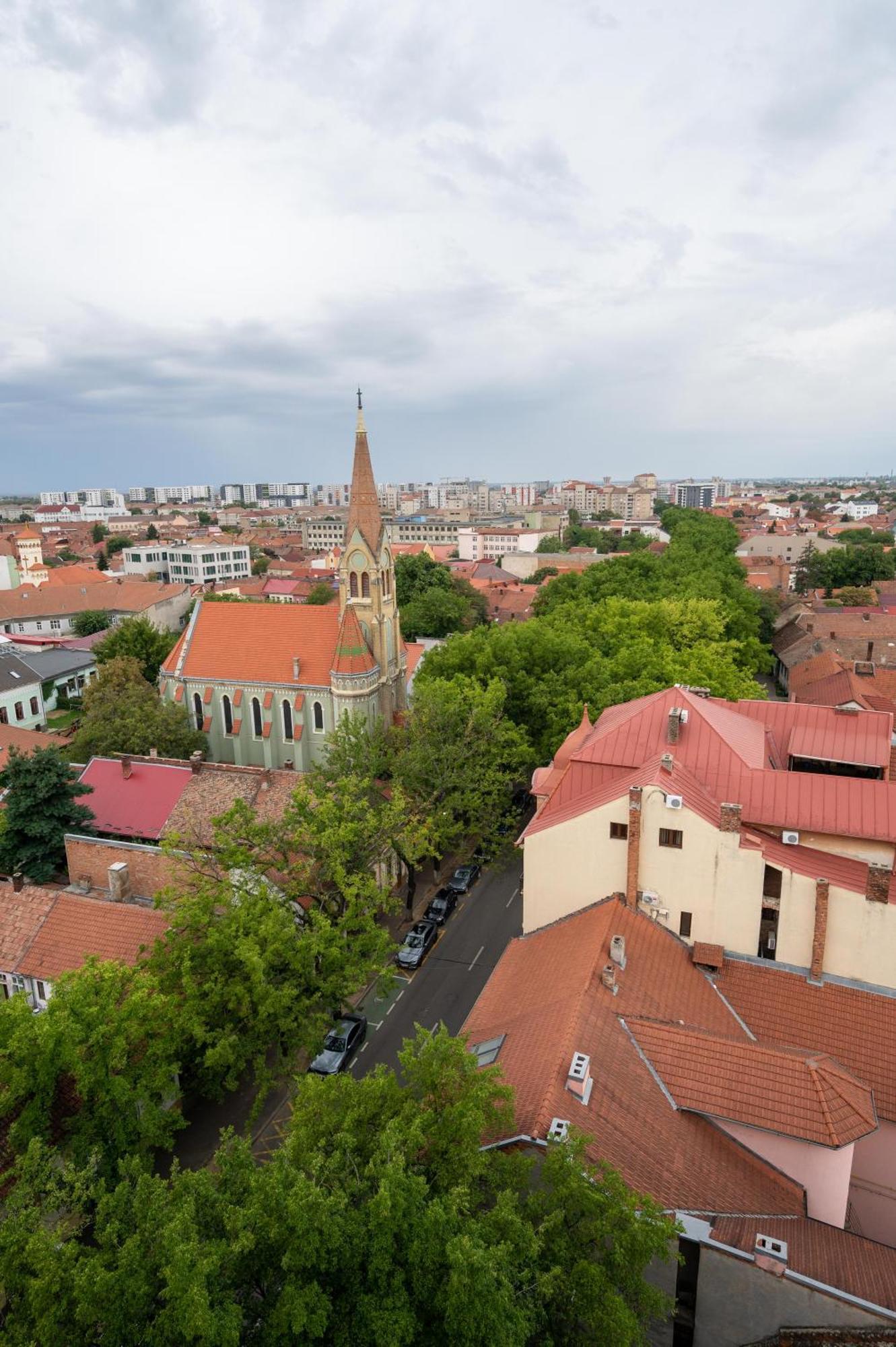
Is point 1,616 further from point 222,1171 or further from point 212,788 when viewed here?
point 222,1171

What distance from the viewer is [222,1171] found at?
1391cm

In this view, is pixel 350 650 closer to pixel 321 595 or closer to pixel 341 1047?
pixel 341 1047

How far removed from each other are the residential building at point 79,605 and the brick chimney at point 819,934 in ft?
280

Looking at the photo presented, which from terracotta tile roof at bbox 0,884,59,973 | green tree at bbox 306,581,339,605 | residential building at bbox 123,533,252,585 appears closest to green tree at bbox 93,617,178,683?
terracotta tile roof at bbox 0,884,59,973

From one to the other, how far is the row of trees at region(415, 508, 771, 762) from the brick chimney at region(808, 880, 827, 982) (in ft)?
65.9

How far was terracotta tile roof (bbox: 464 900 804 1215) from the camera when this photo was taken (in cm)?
1639

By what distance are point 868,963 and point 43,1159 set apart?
22.4 meters

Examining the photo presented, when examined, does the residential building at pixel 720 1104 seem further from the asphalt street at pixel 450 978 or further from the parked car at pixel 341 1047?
the parked car at pixel 341 1047

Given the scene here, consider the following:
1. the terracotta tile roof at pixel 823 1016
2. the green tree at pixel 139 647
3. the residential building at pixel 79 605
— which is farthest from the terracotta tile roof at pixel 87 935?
the residential building at pixel 79 605

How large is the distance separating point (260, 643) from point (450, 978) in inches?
1085

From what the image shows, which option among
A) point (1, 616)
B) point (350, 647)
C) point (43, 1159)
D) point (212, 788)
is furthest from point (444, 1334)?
point (1, 616)

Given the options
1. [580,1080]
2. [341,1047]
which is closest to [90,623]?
[341,1047]

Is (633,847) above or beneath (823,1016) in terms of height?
above

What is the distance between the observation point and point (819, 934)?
22.7 meters
